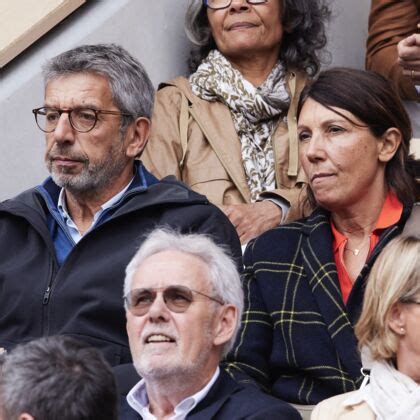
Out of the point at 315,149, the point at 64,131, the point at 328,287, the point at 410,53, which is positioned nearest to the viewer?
the point at 328,287

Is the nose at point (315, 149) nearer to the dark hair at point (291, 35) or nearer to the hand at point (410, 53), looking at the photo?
the hand at point (410, 53)

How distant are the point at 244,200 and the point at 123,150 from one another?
0.70 m

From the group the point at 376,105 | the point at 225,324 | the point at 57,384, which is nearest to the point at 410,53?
the point at 376,105

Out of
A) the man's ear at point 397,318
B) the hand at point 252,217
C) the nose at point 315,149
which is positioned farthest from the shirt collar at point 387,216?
the man's ear at point 397,318

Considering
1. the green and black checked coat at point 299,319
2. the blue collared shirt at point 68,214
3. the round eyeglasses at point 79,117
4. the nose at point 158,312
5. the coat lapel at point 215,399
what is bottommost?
the green and black checked coat at point 299,319

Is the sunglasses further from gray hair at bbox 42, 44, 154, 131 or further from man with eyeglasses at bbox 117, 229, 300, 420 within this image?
gray hair at bbox 42, 44, 154, 131

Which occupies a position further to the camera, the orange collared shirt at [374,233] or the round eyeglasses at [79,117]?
the round eyeglasses at [79,117]

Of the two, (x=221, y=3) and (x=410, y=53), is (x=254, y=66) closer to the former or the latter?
(x=221, y=3)

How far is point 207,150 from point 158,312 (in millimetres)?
1726

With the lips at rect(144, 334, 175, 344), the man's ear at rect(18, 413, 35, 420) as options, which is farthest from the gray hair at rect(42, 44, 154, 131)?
the man's ear at rect(18, 413, 35, 420)

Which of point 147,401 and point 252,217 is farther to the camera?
point 252,217

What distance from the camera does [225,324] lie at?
4.83 metres

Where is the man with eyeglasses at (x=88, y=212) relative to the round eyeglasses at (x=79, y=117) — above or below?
below

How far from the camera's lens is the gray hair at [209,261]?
15.9 ft
